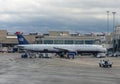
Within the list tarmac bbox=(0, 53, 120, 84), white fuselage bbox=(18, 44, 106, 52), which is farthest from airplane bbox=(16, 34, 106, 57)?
tarmac bbox=(0, 53, 120, 84)

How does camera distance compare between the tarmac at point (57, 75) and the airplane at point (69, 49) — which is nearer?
the tarmac at point (57, 75)

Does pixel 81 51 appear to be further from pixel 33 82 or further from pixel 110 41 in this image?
pixel 33 82

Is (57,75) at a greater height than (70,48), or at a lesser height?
lesser

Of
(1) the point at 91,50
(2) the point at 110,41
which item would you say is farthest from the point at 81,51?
(2) the point at 110,41

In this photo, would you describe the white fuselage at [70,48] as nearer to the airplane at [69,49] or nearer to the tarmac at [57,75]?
the airplane at [69,49]

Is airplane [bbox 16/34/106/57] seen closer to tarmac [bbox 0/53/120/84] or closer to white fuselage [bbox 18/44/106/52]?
white fuselage [bbox 18/44/106/52]

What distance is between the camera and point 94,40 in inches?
7274

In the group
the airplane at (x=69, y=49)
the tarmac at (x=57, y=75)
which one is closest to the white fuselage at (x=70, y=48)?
the airplane at (x=69, y=49)

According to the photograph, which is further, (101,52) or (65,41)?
(65,41)

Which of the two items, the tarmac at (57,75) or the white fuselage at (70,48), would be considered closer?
the tarmac at (57,75)

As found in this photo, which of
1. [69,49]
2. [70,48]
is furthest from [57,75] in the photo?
[70,48]

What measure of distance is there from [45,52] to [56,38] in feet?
205

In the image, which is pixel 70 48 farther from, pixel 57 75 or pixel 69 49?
pixel 57 75

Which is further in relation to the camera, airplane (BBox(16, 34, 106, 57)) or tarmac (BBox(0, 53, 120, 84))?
airplane (BBox(16, 34, 106, 57))
